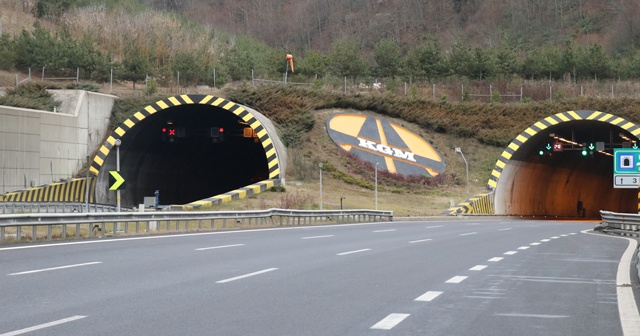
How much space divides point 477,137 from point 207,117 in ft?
71.5

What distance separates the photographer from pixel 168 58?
298 feet

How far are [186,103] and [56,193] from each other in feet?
27.3

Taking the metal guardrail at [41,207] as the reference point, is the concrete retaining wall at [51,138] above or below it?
above

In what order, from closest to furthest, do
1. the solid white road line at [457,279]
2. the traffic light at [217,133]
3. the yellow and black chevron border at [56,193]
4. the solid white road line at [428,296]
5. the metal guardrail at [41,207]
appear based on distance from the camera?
the solid white road line at [428,296] → the solid white road line at [457,279] → the metal guardrail at [41,207] → the yellow and black chevron border at [56,193] → the traffic light at [217,133]

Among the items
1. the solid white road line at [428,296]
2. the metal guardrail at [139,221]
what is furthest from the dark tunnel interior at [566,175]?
the solid white road line at [428,296]

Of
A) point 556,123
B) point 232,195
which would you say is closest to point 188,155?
point 232,195

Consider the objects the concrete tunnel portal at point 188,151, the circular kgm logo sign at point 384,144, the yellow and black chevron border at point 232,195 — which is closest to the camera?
the yellow and black chevron border at point 232,195

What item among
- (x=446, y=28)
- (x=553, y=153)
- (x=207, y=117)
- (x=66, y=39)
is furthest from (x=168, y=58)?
(x=446, y=28)

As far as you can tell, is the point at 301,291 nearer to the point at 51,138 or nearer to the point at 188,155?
the point at 51,138

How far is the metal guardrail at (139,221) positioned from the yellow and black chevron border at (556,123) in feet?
45.5

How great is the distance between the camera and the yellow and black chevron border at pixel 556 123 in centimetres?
5656

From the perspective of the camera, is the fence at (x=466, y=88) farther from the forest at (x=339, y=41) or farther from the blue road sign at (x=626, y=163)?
the blue road sign at (x=626, y=163)

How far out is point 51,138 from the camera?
176ft

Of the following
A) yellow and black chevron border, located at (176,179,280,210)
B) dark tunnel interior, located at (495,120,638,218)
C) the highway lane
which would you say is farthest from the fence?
the highway lane
